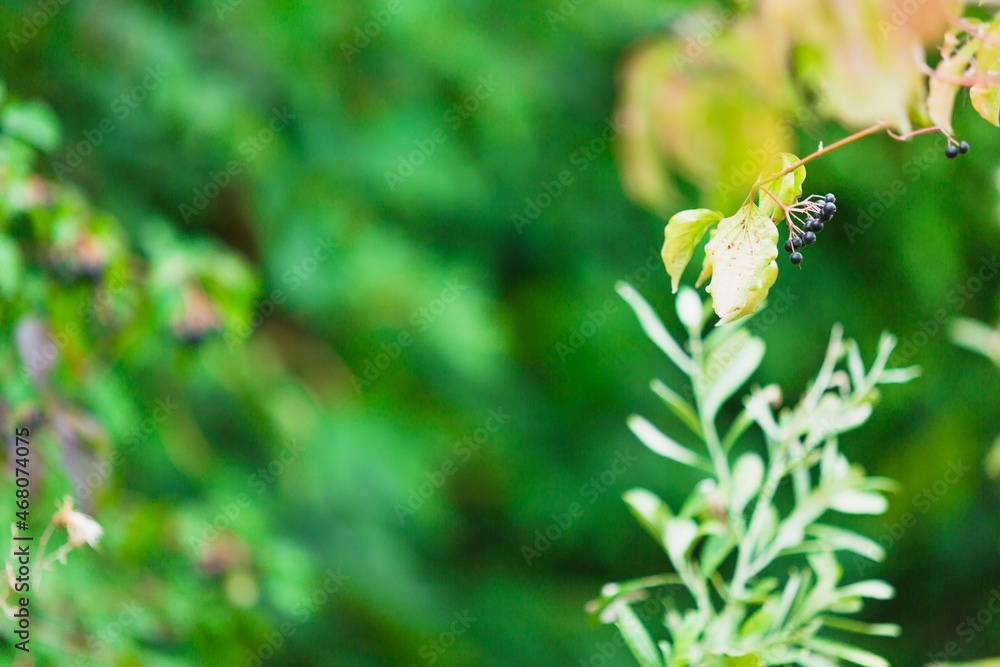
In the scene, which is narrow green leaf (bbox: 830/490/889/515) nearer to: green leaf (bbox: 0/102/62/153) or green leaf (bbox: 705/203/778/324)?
green leaf (bbox: 705/203/778/324)

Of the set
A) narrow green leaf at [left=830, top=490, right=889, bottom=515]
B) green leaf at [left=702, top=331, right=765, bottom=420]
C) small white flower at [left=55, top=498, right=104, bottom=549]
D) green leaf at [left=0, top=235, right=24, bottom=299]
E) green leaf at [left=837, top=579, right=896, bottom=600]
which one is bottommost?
green leaf at [left=837, top=579, right=896, bottom=600]

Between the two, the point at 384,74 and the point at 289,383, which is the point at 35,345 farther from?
the point at 384,74
